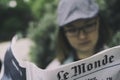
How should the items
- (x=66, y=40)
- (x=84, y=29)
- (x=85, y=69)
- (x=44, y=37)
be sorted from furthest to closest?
(x=44, y=37) < (x=66, y=40) < (x=84, y=29) < (x=85, y=69)

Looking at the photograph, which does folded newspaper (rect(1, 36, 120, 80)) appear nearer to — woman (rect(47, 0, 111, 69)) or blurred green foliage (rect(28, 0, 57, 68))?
woman (rect(47, 0, 111, 69))

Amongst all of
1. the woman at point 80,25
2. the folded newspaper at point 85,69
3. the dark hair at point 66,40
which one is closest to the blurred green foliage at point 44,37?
the dark hair at point 66,40

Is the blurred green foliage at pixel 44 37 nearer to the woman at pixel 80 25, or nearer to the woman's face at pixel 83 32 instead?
the woman at pixel 80 25

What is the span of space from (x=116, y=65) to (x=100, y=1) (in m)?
1.54

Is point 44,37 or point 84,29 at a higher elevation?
point 84,29

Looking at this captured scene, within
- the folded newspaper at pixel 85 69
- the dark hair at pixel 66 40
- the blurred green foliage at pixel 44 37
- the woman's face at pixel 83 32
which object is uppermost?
the folded newspaper at pixel 85 69

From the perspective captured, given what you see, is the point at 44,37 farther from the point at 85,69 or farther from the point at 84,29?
the point at 85,69

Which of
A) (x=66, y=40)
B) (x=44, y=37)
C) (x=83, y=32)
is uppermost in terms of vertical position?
(x=83, y=32)

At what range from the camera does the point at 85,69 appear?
4.30 ft

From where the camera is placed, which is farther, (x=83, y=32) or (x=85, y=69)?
(x=83, y=32)

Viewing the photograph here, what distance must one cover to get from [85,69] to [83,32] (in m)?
0.75

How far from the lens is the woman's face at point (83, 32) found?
6.74 feet

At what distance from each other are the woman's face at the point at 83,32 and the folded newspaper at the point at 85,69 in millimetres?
728

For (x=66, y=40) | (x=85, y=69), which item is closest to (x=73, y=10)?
(x=66, y=40)
